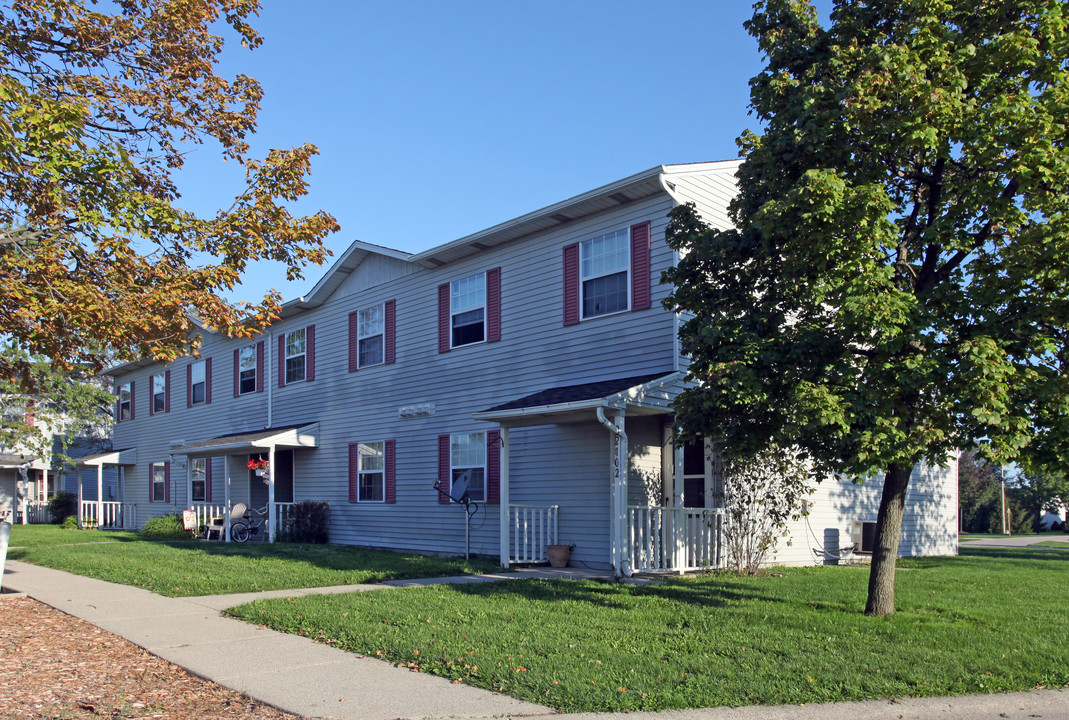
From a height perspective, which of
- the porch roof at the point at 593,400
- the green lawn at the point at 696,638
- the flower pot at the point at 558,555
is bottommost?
the flower pot at the point at 558,555

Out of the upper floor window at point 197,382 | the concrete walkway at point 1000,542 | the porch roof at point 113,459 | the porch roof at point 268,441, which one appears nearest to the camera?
the porch roof at point 268,441

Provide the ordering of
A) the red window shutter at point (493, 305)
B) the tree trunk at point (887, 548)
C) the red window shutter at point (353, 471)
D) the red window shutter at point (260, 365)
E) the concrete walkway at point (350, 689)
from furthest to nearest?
the red window shutter at point (260, 365) → the red window shutter at point (353, 471) → the red window shutter at point (493, 305) → the tree trunk at point (887, 548) → the concrete walkway at point (350, 689)

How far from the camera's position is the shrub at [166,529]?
2406 cm

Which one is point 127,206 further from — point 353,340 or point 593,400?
point 353,340

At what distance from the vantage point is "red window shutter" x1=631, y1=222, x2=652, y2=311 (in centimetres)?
1387

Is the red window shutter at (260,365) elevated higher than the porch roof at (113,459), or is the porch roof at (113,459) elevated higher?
the red window shutter at (260,365)

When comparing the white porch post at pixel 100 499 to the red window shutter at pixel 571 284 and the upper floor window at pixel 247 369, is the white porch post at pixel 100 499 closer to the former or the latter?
the upper floor window at pixel 247 369

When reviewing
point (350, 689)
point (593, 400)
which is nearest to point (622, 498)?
point (593, 400)

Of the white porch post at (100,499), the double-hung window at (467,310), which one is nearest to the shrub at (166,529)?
the white porch post at (100,499)

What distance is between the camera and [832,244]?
8.02m

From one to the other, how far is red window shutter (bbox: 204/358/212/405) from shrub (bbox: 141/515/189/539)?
399 cm

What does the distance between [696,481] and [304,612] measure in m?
7.72

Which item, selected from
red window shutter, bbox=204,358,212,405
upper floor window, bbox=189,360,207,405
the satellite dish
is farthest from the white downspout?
upper floor window, bbox=189,360,207,405

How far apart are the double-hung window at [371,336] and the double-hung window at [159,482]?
1311cm
